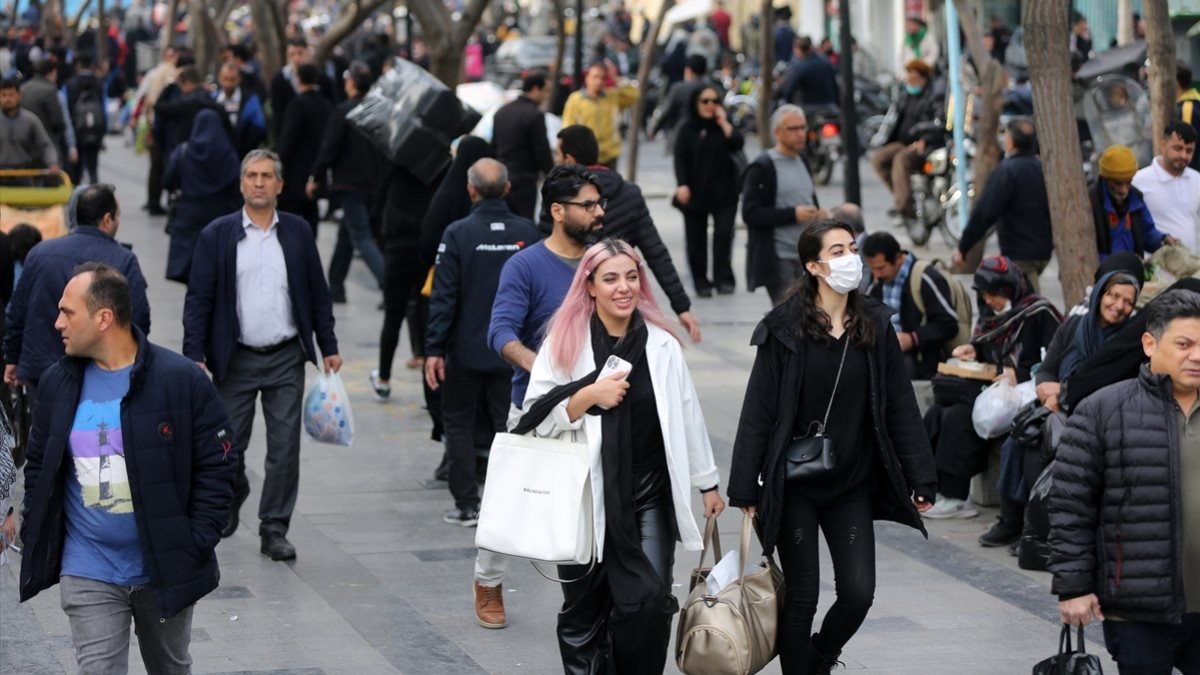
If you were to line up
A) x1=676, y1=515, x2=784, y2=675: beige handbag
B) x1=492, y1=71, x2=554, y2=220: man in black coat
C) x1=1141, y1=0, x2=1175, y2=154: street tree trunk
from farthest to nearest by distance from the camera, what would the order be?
x1=492, y1=71, x2=554, y2=220: man in black coat
x1=1141, y1=0, x2=1175, y2=154: street tree trunk
x1=676, y1=515, x2=784, y2=675: beige handbag

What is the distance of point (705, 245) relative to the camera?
16688 millimetres

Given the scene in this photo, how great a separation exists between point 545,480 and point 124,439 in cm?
130

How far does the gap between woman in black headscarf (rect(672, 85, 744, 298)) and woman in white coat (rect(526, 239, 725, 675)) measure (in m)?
10.1

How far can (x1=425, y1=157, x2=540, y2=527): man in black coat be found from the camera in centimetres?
909

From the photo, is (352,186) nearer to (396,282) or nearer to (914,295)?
(396,282)

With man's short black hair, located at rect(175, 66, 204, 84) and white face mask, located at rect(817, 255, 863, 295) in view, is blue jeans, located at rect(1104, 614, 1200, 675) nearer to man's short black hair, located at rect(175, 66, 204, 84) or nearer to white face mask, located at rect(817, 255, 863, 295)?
white face mask, located at rect(817, 255, 863, 295)

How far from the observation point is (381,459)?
1112 cm

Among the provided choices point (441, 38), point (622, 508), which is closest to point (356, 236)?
point (441, 38)

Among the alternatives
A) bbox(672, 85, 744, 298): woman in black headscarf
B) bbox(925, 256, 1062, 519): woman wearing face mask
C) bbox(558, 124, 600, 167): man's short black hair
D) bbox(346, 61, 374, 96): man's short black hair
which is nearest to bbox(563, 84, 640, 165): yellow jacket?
bbox(672, 85, 744, 298): woman in black headscarf

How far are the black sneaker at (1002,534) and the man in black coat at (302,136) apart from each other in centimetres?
841

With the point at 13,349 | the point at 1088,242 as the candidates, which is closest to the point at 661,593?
the point at 13,349

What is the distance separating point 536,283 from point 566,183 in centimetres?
45

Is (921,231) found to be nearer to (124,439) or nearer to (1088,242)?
(1088,242)

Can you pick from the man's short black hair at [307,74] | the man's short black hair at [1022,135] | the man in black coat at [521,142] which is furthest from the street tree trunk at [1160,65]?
the man's short black hair at [307,74]
